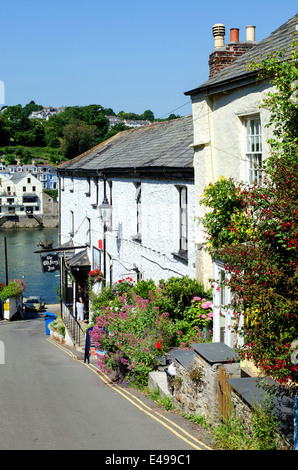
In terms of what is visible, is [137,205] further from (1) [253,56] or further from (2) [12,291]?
(2) [12,291]

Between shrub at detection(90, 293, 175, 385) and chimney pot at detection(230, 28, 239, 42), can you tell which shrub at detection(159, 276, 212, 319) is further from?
chimney pot at detection(230, 28, 239, 42)

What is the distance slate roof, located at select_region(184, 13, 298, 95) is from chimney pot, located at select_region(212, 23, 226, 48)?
213 centimetres

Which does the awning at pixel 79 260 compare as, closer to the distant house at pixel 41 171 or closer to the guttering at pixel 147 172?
the guttering at pixel 147 172

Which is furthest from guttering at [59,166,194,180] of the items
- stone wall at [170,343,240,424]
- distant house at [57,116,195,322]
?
stone wall at [170,343,240,424]

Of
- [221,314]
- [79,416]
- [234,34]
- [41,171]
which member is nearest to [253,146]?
[221,314]

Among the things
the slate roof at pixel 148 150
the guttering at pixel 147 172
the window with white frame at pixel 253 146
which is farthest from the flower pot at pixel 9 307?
the window with white frame at pixel 253 146

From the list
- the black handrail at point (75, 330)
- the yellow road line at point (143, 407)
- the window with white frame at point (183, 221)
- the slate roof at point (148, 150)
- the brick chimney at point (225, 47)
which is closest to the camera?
the yellow road line at point (143, 407)

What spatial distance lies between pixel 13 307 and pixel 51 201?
97.9 metres

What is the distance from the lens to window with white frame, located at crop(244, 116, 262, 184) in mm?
10602

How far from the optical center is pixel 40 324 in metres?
34.9

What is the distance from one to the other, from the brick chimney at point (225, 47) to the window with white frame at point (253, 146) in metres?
3.12

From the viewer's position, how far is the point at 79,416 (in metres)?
9.46

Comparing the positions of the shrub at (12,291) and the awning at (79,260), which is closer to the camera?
the awning at (79,260)

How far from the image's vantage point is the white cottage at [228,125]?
10477 mm
